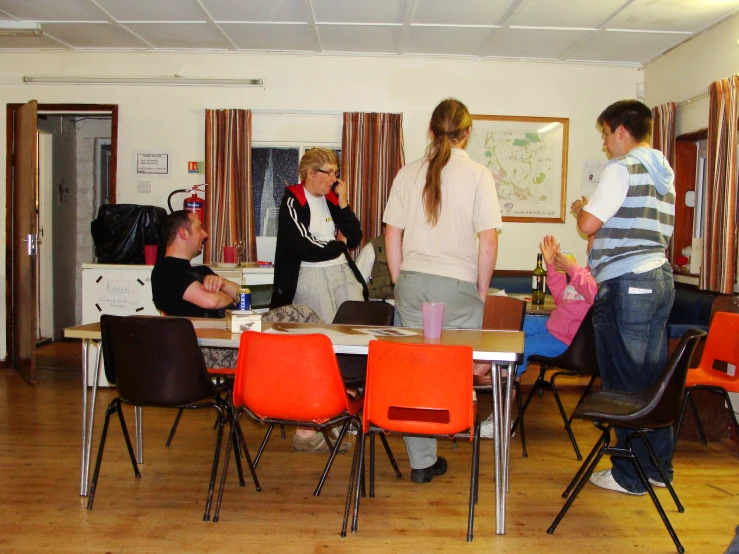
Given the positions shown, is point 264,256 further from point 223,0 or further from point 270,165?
point 223,0

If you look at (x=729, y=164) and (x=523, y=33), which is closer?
(x=729, y=164)

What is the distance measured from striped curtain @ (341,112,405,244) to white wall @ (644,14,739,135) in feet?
7.17

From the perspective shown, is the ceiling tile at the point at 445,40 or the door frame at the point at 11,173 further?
the door frame at the point at 11,173

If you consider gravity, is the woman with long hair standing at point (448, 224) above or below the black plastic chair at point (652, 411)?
above

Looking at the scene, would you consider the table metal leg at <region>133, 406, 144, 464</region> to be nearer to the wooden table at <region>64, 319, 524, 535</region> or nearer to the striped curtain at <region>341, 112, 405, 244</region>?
the wooden table at <region>64, 319, 524, 535</region>

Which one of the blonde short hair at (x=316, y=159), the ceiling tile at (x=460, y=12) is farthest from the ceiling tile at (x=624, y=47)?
the blonde short hair at (x=316, y=159)

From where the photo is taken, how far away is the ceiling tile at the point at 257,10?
4945 mm

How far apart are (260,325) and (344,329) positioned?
367 mm

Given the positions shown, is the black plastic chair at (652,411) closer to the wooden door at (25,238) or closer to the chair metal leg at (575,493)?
the chair metal leg at (575,493)

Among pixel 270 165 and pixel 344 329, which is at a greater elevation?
pixel 270 165

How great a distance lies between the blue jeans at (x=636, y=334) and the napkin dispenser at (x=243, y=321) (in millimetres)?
1497

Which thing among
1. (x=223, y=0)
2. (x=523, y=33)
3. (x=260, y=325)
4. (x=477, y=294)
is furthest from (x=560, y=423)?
(x=223, y=0)

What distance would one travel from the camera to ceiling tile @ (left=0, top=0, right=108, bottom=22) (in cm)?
502

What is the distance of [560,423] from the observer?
184 inches
